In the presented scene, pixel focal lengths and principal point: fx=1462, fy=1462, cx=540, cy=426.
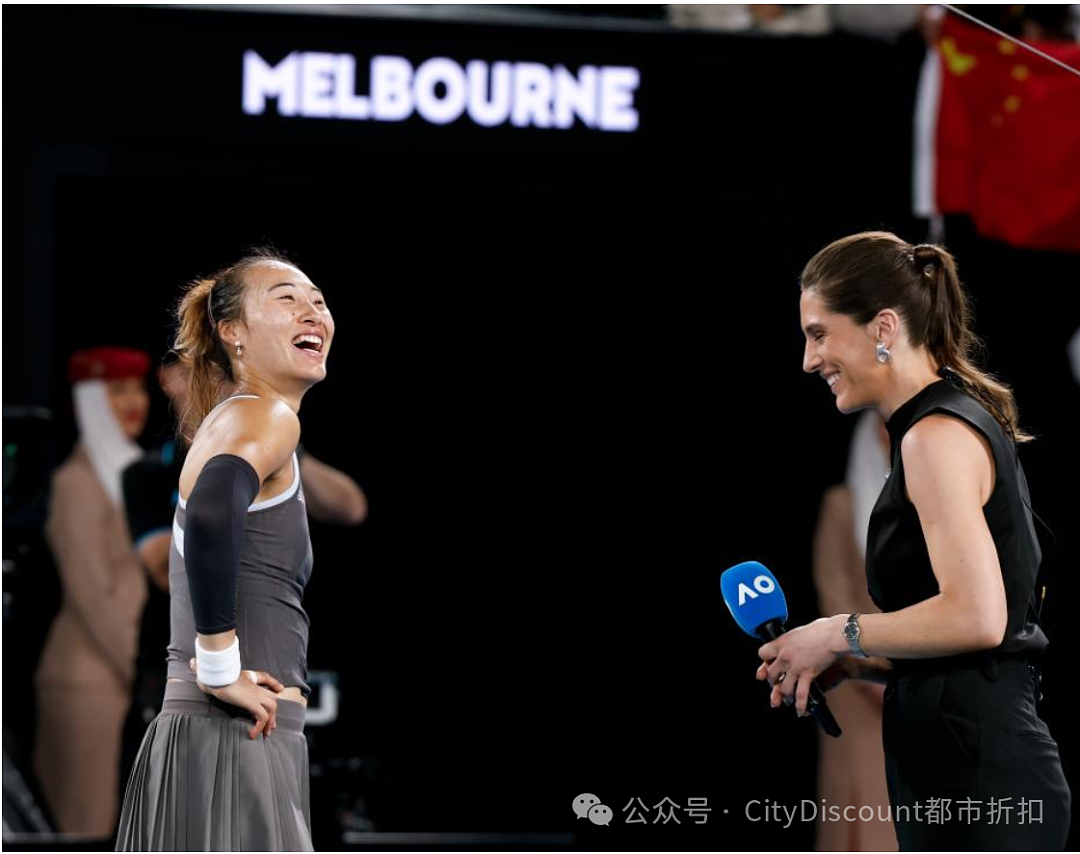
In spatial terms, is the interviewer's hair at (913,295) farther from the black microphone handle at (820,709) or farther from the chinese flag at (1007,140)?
the chinese flag at (1007,140)

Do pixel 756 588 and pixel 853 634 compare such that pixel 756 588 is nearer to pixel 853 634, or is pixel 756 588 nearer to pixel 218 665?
pixel 853 634

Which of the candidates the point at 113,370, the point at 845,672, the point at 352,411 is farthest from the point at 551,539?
the point at 845,672

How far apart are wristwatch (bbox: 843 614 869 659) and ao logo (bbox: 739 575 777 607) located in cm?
26

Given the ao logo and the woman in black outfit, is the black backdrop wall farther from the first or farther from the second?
the woman in black outfit

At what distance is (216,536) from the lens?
234 centimetres

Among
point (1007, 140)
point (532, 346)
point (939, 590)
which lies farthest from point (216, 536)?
point (1007, 140)

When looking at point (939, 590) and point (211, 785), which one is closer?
point (939, 590)

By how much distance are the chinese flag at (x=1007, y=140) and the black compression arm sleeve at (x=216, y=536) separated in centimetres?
426

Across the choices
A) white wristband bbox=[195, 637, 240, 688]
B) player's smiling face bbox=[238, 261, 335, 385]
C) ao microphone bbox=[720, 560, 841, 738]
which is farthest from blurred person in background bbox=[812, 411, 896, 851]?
white wristband bbox=[195, 637, 240, 688]

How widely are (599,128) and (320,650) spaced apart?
2.35 m

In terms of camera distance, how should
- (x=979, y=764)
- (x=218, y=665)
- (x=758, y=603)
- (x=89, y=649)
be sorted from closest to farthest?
(x=979, y=764) < (x=218, y=665) < (x=758, y=603) < (x=89, y=649)

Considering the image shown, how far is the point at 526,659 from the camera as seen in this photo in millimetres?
5918

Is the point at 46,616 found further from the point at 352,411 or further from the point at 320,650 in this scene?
the point at 352,411

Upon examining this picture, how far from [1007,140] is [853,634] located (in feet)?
13.7
